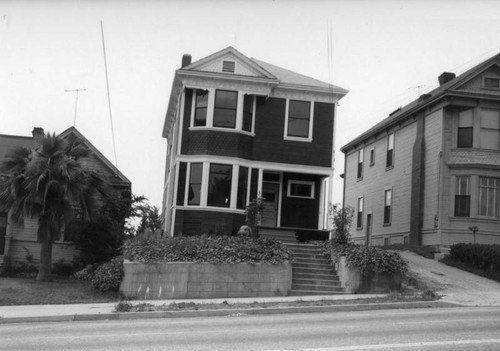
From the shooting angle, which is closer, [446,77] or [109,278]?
[109,278]

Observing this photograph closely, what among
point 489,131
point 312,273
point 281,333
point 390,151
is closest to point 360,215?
point 390,151

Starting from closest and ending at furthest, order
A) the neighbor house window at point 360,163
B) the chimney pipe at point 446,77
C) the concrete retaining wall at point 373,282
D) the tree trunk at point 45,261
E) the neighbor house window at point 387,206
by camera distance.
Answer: the concrete retaining wall at point 373,282
the tree trunk at point 45,261
the chimney pipe at point 446,77
the neighbor house window at point 387,206
the neighbor house window at point 360,163

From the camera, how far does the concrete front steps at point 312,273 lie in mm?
19188

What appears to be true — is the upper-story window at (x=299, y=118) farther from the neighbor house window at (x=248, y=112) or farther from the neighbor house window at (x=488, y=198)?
the neighbor house window at (x=488, y=198)

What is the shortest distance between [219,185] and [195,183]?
98 cm

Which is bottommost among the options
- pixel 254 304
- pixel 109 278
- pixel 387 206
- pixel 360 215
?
pixel 254 304

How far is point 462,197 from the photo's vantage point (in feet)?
89.4

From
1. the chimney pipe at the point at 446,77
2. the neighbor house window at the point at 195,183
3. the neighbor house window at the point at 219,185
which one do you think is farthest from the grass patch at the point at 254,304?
the chimney pipe at the point at 446,77

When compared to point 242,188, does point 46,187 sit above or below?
Result: below

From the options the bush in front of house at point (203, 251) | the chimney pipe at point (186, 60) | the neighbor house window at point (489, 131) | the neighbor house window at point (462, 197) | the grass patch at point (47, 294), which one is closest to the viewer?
the grass patch at point (47, 294)

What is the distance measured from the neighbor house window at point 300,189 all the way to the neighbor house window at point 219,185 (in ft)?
10.6

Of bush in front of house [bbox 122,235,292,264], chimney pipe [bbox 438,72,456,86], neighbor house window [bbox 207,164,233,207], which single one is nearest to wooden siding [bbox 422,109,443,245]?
chimney pipe [bbox 438,72,456,86]

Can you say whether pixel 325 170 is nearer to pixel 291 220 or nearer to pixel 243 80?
pixel 291 220

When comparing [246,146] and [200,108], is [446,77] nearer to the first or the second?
[246,146]
